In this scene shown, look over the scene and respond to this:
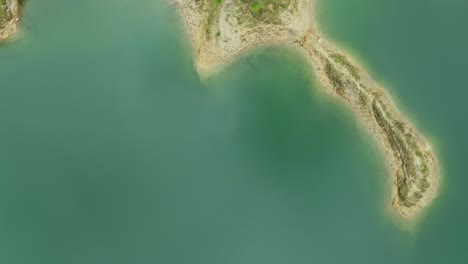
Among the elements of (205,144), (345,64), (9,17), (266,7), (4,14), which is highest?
(4,14)

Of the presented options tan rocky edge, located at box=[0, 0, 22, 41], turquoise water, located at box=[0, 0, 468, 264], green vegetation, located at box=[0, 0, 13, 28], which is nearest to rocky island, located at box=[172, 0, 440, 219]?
turquoise water, located at box=[0, 0, 468, 264]

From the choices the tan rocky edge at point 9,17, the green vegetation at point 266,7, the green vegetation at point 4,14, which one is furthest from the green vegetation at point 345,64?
the green vegetation at point 4,14

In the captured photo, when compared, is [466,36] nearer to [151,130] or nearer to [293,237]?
[293,237]

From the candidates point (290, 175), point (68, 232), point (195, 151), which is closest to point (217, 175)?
point (195, 151)

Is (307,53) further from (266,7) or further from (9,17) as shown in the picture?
(9,17)

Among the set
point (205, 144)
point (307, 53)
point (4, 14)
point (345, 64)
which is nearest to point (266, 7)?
point (307, 53)

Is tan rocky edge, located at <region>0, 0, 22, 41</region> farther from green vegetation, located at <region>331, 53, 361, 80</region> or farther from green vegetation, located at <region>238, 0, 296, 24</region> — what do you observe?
green vegetation, located at <region>331, 53, 361, 80</region>
